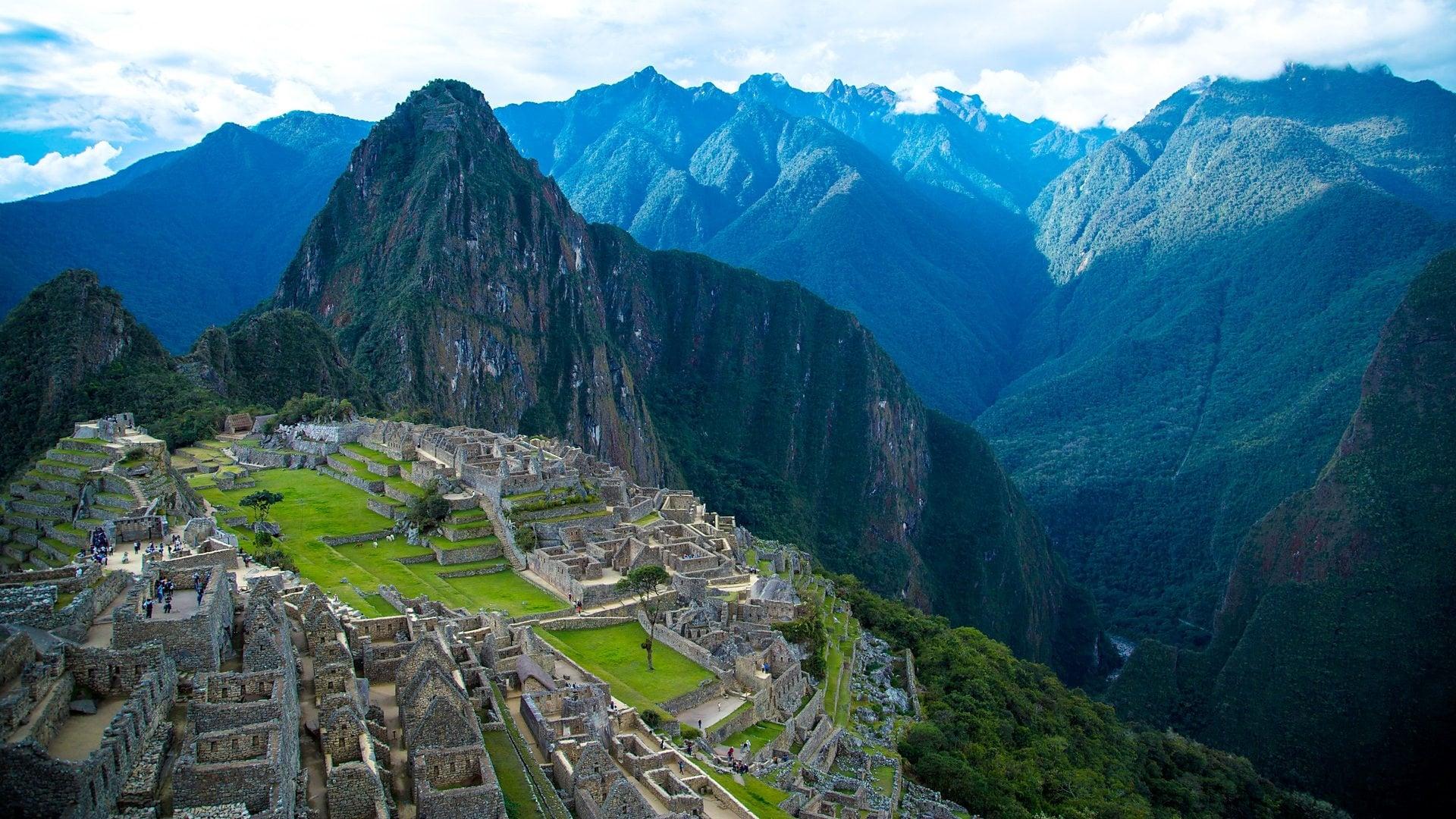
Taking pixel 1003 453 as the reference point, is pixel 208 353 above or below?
above

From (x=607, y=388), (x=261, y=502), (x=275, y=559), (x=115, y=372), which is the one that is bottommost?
(x=607, y=388)

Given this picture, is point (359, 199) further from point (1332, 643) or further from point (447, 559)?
point (1332, 643)

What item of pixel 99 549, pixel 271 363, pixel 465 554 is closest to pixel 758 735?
pixel 465 554

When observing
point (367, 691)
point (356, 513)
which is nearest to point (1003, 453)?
point (356, 513)

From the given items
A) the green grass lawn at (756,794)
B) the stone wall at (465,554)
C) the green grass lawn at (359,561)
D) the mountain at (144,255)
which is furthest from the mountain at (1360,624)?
the mountain at (144,255)

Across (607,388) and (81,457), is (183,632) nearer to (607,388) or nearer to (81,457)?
(81,457)

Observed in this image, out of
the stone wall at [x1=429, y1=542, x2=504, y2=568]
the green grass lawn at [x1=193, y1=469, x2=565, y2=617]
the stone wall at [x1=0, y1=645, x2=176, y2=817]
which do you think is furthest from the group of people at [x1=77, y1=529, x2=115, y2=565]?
the stone wall at [x1=429, y1=542, x2=504, y2=568]
